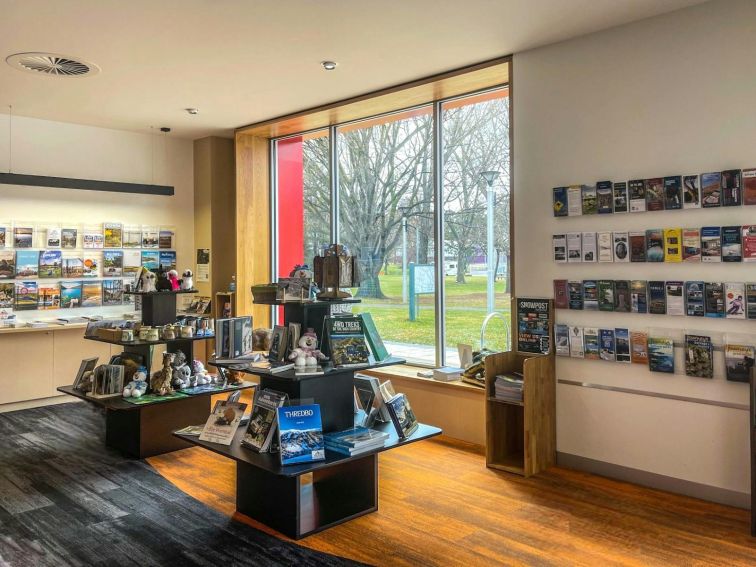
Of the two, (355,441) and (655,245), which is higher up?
(655,245)

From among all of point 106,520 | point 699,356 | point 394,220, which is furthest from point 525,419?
point 106,520

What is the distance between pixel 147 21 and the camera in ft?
13.0

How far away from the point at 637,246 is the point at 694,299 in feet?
1.62

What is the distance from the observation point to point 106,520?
11.5 feet

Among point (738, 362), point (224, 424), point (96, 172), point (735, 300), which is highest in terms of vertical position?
point (96, 172)

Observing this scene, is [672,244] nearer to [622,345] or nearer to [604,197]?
[604,197]

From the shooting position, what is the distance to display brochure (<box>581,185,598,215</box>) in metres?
4.21

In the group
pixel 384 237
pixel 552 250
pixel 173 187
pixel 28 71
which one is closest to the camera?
pixel 552 250

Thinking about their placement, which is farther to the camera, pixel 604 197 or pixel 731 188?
pixel 604 197

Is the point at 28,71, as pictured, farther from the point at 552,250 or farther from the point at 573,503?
the point at 573,503

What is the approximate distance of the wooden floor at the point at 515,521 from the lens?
10.1ft

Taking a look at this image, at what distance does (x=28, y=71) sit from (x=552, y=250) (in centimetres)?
444

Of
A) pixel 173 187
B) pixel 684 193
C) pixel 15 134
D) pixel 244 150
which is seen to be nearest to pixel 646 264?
pixel 684 193

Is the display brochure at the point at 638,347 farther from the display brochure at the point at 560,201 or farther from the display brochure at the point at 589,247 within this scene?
the display brochure at the point at 560,201
